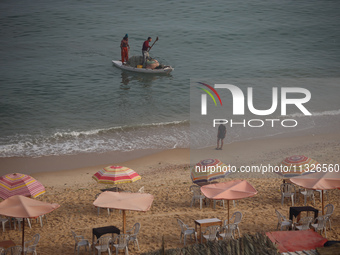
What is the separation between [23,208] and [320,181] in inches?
307

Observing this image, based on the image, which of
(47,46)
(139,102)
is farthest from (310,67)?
(47,46)

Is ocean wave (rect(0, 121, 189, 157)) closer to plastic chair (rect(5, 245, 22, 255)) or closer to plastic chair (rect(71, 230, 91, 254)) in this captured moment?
plastic chair (rect(71, 230, 91, 254))

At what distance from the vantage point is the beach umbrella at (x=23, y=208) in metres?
11.4

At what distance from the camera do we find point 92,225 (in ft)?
44.4

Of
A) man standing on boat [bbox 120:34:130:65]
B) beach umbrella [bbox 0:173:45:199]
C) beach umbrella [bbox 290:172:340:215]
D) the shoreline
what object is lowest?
the shoreline

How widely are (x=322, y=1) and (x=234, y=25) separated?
625 inches

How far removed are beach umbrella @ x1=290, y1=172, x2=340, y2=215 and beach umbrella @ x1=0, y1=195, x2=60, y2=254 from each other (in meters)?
6.68

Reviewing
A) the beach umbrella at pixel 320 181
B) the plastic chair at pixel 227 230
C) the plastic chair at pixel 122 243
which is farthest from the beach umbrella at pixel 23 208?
the beach umbrella at pixel 320 181

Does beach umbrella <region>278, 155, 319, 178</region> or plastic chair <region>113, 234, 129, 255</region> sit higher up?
beach umbrella <region>278, 155, 319, 178</region>

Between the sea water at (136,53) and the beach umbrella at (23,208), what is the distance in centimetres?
1078

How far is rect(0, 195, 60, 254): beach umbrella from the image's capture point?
11.4 metres

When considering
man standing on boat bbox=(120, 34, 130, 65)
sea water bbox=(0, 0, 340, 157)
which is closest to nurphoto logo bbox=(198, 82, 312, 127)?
sea water bbox=(0, 0, 340, 157)

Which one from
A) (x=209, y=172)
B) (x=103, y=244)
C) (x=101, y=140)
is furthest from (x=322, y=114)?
(x=103, y=244)

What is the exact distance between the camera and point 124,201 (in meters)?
12.2
